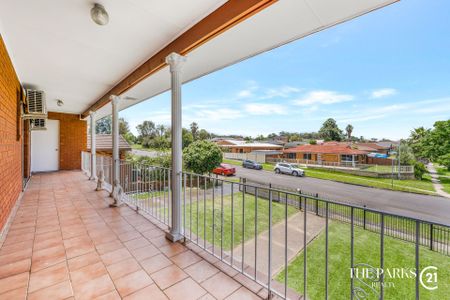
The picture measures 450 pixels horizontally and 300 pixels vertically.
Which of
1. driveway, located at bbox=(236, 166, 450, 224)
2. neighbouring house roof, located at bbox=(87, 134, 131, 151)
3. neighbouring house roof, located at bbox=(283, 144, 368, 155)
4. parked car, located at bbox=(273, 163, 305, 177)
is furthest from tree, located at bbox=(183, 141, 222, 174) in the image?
neighbouring house roof, located at bbox=(283, 144, 368, 155)

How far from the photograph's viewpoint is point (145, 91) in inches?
157

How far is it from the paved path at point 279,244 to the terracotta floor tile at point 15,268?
2.94 metres

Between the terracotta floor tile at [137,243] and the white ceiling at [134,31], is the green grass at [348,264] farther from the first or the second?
the white ceiling at [134,31]

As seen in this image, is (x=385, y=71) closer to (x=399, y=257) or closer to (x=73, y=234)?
(x=399, y=257)

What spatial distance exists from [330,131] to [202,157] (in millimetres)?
39136

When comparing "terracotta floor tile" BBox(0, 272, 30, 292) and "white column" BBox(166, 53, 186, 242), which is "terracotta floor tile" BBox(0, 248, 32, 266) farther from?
"white column" BBox(166, 53, 186, 242)

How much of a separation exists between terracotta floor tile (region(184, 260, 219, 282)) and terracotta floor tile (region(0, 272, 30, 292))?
1237mm

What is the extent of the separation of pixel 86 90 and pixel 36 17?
111 inches

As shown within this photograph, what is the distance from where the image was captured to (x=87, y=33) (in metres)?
2.13

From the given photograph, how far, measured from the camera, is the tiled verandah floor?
55.6 inches

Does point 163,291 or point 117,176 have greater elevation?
point 117,176

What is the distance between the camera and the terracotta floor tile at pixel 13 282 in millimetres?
1433

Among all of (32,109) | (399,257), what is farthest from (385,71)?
(32,109)

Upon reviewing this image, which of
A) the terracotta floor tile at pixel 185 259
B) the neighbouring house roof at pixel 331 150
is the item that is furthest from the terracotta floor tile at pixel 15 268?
the neighbouring house roof at pixel 331 150
